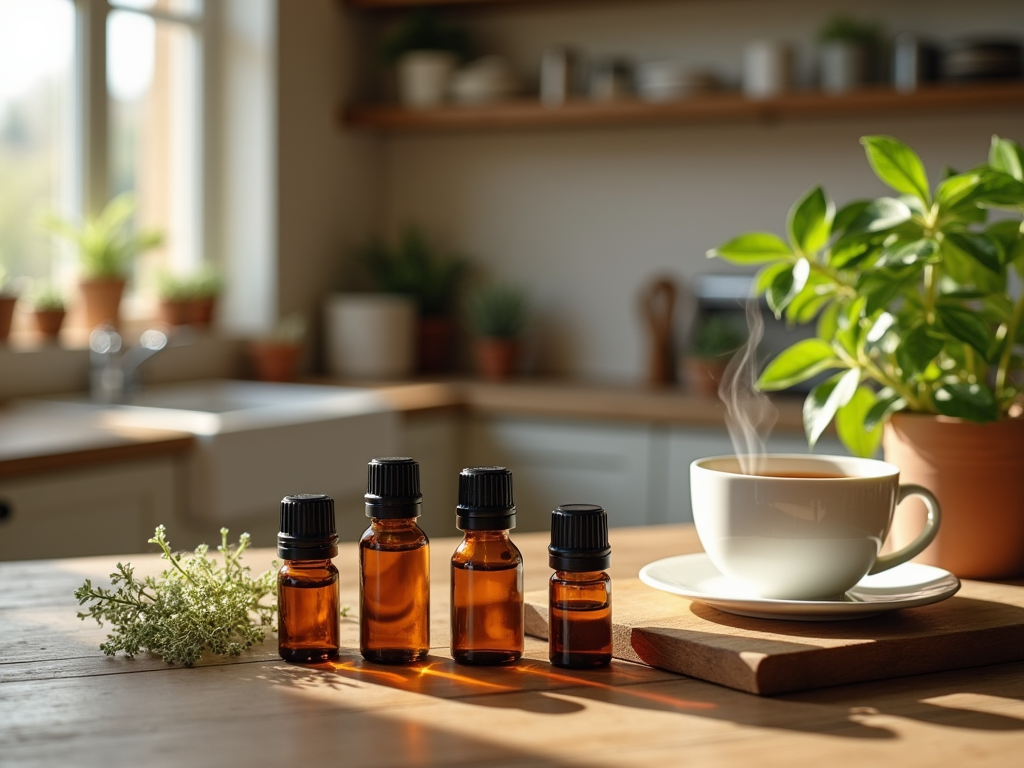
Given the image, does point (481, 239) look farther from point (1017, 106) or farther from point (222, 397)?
point (1017, 106)

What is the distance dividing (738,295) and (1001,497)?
98.1 inches

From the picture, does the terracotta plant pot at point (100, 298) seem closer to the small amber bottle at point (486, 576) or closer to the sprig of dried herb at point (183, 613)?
the sprig of dried herb at point (183, 613)

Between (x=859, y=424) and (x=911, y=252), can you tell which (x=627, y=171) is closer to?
(x=859, y=424)

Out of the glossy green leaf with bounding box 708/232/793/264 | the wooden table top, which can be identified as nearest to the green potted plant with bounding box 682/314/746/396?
the glossy green leaf with bounding box 708/232/793/264

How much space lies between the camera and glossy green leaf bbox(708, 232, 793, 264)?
3.97ft

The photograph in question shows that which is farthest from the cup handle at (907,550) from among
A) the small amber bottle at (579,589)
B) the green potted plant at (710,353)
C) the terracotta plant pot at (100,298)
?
the terracotta plant pot at (100,298)

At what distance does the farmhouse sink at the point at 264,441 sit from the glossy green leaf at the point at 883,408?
176 centimetres

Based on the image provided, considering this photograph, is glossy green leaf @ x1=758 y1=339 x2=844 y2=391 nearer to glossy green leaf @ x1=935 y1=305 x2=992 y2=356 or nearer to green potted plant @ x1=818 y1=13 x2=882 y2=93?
glossy green leaf @ x1=935 y1=305 x2=992 y2=356

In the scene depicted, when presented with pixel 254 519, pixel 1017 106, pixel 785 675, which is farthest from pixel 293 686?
pixel 1017 106

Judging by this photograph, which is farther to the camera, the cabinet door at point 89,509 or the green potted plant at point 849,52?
the green potted plant at point 849,52

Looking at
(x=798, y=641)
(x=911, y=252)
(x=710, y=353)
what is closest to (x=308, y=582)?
(x=798, y=641)

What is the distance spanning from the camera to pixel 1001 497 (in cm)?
123

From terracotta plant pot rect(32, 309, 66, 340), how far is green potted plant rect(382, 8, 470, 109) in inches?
50.4

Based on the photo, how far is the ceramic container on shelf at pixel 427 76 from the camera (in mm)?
4016
